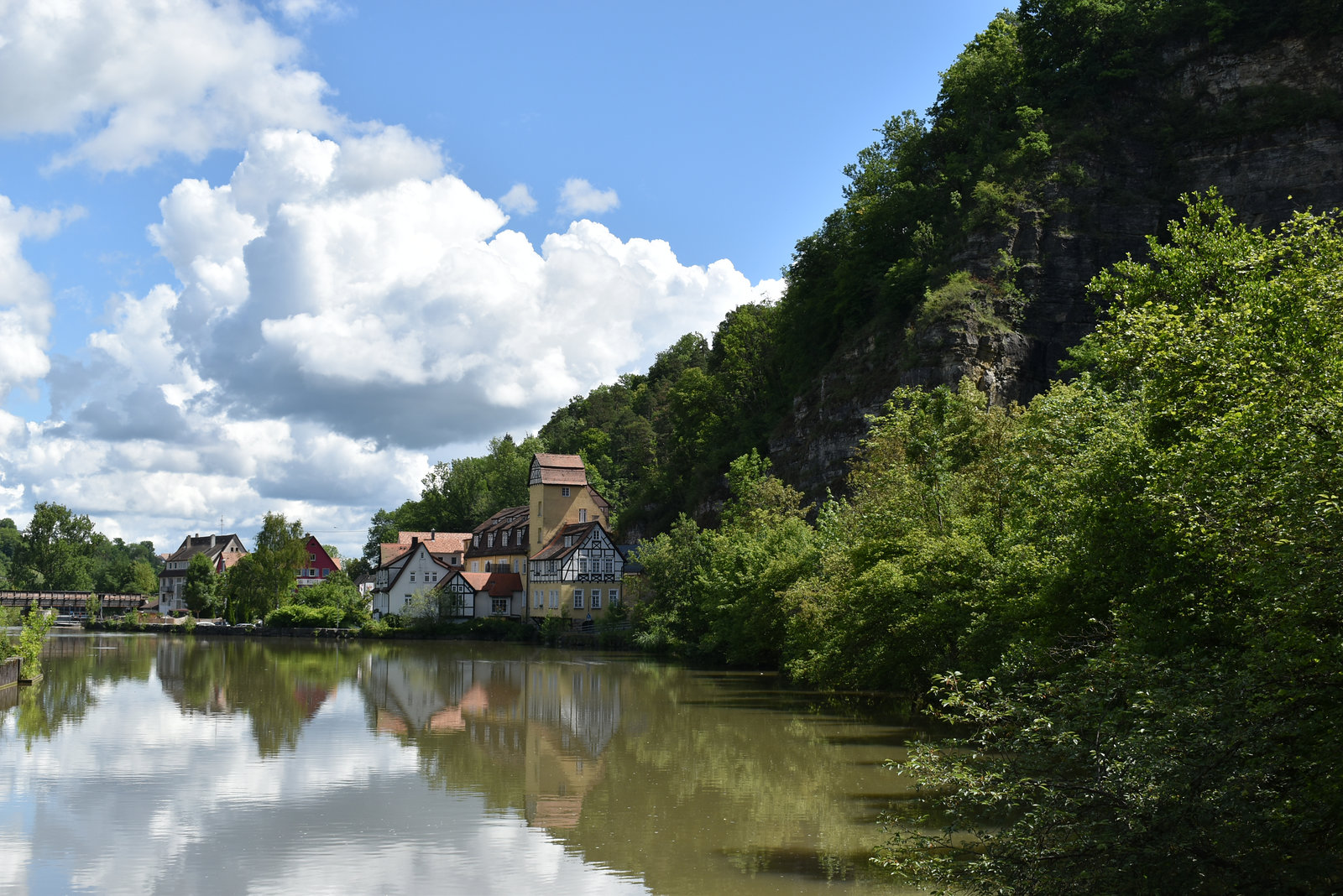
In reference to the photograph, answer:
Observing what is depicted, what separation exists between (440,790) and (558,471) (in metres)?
65.4

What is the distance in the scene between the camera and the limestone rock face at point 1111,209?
179 ft

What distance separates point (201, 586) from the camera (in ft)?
338

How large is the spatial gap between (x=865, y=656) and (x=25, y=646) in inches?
1194

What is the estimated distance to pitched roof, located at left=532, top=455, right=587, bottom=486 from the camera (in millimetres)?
84500

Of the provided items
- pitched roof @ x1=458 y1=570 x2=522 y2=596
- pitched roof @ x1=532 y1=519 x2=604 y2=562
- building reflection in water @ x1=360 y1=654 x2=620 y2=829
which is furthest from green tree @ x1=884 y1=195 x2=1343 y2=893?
pitched roof @ x1=458 y1=570 x2=522 y2=596

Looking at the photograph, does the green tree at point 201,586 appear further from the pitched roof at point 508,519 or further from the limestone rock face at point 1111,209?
the limestone rock face at point 1111,209

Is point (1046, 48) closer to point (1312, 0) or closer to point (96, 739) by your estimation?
point (1312, 0)

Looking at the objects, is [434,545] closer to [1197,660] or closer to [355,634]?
[355,634]

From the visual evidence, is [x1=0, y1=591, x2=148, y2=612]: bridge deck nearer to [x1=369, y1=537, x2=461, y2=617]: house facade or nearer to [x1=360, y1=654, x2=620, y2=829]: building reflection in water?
[x1=369, y1=537, x2=461, y2=617]: house facade

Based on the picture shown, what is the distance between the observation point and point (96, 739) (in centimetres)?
2569

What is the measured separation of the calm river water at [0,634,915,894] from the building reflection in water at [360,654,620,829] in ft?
0.40

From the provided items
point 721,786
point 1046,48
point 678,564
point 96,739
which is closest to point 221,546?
point 678,564

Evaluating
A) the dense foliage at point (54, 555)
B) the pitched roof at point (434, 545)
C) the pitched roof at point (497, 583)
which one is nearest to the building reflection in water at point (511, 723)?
the pitched roof at point (497, 583)

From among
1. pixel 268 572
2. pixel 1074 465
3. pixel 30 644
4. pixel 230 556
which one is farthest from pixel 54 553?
pixel 1074 465
